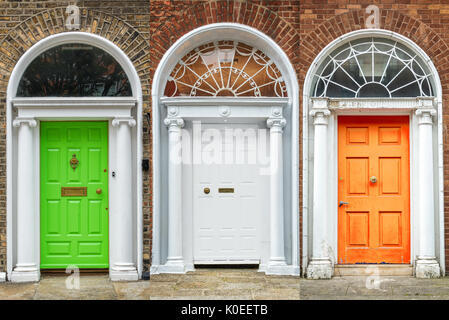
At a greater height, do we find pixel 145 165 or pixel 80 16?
pixel 80 16

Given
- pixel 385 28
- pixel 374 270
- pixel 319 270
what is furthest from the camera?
pixel 374 270

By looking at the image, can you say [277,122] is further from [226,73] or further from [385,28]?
[385,28]

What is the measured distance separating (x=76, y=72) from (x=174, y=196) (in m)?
1.95

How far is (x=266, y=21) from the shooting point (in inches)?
271

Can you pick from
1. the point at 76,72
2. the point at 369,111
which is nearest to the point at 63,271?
the point at 76,72

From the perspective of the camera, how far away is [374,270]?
6.95 meters

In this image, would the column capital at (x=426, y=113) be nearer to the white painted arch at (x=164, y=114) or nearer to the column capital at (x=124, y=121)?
the white painted arch at (x=164, y=114)

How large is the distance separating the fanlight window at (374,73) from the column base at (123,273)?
3.13 m

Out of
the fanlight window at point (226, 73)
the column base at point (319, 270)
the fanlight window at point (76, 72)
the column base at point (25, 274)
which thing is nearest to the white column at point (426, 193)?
the column base at point (319, 270)

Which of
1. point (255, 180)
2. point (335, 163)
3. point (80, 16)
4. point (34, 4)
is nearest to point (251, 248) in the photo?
point (255, 180)

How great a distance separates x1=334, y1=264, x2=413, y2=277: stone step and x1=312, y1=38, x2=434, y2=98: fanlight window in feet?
7.00

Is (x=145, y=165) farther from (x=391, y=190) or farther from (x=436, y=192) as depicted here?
(x=436, y=192)

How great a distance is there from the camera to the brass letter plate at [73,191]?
698cm

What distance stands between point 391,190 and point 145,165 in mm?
3119
